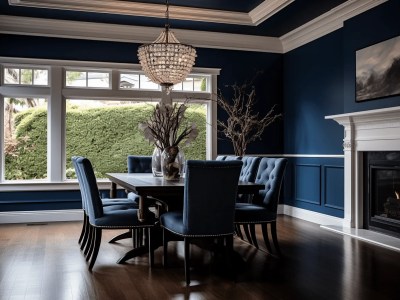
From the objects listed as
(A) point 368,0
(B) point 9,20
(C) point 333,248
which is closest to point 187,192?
(C) point 333,248

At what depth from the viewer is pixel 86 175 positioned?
3721mm

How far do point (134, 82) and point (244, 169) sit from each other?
2.80m

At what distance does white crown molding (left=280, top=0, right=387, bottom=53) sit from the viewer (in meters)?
5.39

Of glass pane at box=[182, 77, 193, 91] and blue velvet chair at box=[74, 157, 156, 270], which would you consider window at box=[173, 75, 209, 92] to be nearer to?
glass pane at box=[182, 77, 193, 91]

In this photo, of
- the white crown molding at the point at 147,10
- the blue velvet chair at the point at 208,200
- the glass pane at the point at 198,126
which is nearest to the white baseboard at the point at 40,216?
the glass pane at the point at 198,126

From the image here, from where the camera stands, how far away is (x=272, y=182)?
419 cm

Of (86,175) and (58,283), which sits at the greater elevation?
(86,175)

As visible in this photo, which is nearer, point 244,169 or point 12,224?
point 244,169

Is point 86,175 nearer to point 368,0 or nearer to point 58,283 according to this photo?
point 58,283

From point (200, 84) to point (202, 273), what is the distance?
4.05 m

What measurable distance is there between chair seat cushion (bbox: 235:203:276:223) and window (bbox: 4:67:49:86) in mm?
3832

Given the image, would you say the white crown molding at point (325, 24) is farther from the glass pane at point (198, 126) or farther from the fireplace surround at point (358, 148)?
the glass pane at point (198, 126)

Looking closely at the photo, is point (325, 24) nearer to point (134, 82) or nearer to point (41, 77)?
point (134, 82)

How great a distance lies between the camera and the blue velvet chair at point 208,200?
3254 mm
